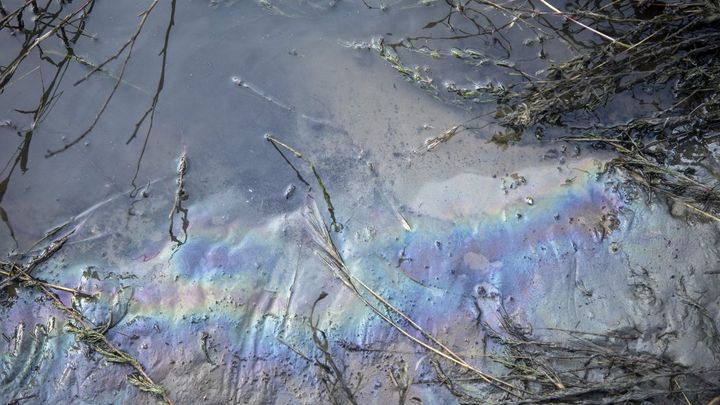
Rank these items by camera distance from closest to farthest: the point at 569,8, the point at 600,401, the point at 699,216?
1. the point at 600,401
2. the point at 699,216
3. the point at 569,8

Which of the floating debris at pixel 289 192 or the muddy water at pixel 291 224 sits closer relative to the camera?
the muddy water at pixel 291 224

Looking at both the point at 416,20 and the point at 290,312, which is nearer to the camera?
the point at 290,312

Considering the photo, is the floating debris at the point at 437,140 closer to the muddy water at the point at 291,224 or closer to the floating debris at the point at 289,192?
the muddy water at the point at 291,224

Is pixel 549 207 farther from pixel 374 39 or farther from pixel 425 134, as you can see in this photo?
pixel 374 39

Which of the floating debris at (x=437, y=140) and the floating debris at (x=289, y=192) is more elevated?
the floating debris at (x=437, y=140)

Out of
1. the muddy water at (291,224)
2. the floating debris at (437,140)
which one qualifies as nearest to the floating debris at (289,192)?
the muddy water at (291,224)

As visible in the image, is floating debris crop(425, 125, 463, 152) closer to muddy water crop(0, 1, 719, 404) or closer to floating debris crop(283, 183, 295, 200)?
muddy water crop(0, 1, 719, 404)

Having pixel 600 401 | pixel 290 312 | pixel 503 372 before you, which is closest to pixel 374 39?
pixel 290 312

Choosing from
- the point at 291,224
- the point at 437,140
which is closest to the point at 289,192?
the point at 291,224
